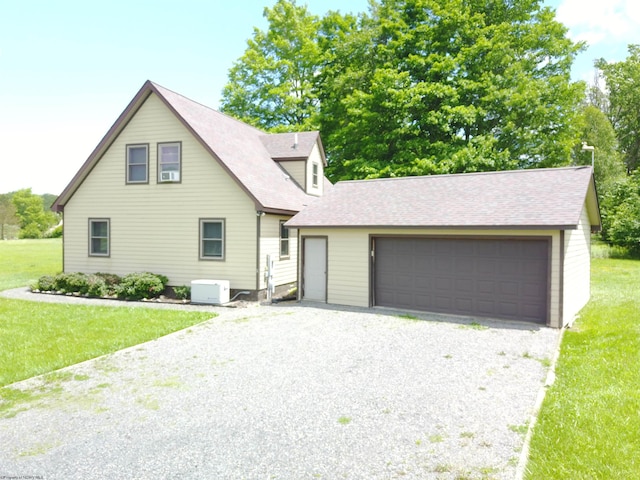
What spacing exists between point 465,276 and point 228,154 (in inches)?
372

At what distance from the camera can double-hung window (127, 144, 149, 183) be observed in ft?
54.7

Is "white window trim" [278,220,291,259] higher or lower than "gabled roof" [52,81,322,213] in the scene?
lower

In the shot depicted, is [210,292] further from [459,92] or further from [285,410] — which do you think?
[459,92]

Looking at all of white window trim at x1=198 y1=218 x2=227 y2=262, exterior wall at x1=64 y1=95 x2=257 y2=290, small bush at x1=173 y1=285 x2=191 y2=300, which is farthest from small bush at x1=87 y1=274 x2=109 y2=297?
white window trim at x1=198 y1=218 x2=227 y2=262

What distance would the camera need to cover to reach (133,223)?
55.1 ft

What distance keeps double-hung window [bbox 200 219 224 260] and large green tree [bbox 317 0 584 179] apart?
43.3 feet

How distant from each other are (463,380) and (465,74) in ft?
78.3

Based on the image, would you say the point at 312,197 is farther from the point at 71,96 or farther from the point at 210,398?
the point at 210,398

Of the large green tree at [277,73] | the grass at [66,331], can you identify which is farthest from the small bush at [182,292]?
the large green tree at [277,73]

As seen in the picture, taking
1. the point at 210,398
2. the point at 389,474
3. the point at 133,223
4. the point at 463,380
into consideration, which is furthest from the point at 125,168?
the point at 389,474

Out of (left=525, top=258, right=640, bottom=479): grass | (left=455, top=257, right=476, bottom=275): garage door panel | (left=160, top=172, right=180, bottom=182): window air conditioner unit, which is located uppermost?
(left=160, top=172, right=180, bottom=182): window air conditioner unit

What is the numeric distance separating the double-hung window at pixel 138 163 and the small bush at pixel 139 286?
3.80 m

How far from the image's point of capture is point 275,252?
52.4ft

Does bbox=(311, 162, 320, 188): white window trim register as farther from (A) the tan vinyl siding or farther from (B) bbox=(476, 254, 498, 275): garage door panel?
(B) bbox=(476, 254, 498, 275): garage door panel
